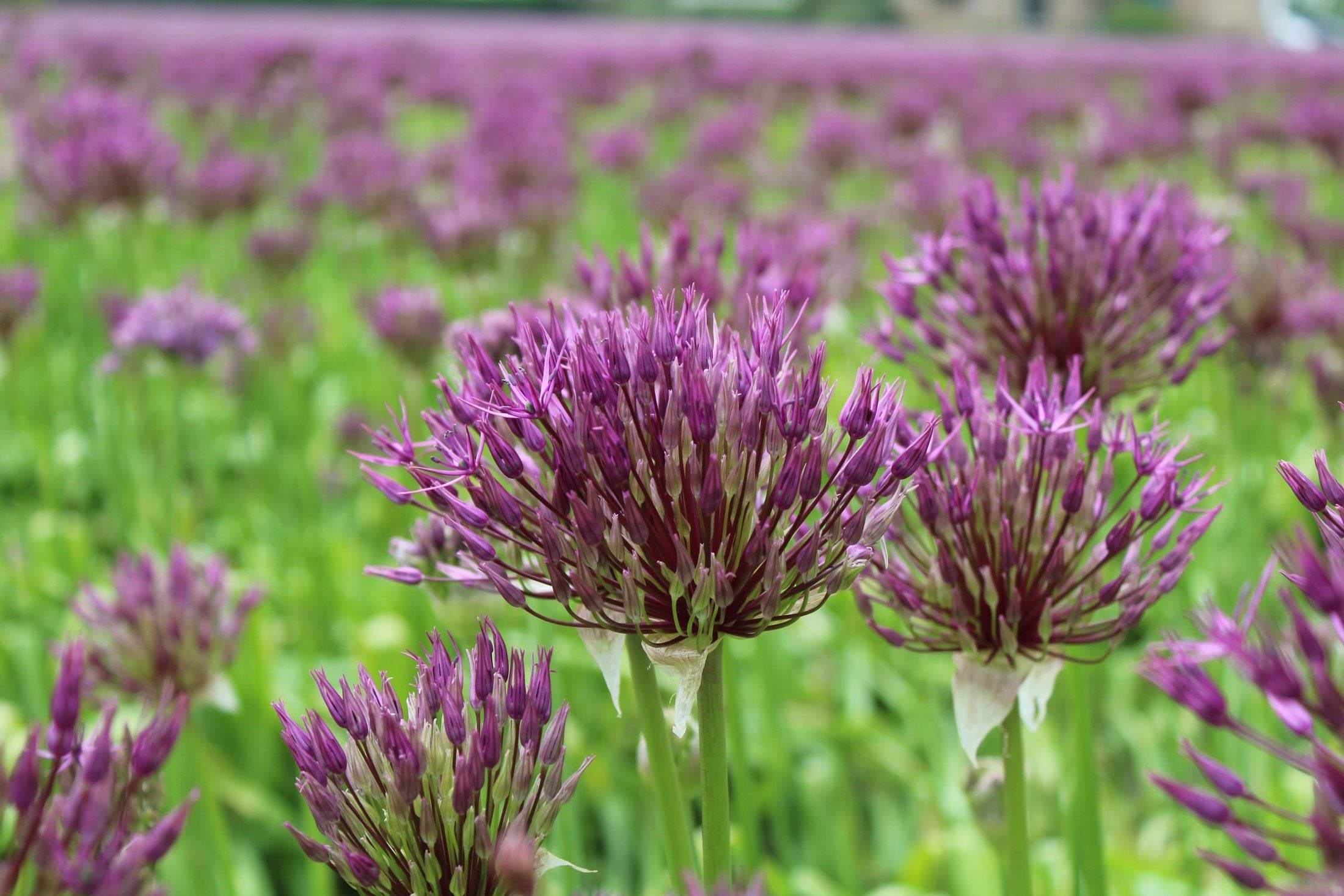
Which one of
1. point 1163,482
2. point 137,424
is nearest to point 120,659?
point 1163,482

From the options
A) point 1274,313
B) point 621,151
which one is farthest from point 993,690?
point 621,151

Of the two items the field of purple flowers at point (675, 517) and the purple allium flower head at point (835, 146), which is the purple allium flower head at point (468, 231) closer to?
the field of purple flowers at point (675, 517)

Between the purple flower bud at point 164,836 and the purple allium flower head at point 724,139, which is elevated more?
the purple allium flower head at point 724,139

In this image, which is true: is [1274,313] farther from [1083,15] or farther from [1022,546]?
[1083,15]

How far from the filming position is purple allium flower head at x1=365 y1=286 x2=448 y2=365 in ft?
12.6

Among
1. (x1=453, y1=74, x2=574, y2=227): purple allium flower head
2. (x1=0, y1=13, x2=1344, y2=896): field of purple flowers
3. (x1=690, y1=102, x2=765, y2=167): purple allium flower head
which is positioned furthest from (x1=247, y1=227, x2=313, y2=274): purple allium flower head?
(x1=690, y1=102, x2=765, y2=167): purple allium flower head

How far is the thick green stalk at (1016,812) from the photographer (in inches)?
57.5

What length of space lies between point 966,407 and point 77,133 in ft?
15.9

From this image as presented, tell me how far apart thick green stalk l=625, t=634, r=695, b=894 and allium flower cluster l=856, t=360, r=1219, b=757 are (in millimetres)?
258

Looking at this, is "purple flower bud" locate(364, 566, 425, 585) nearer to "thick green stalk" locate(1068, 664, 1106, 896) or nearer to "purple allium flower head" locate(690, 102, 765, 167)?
"thick green stalk" locate(1068, 664, 1106, 896)

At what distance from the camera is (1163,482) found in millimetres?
1292

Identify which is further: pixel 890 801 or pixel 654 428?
pixel 890 801

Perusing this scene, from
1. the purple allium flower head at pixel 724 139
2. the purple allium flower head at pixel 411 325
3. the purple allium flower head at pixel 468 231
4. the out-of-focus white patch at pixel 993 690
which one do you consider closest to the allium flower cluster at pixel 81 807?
the out-of-focus white patch at pixel 993 690

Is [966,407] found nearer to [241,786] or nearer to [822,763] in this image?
[822,763]
